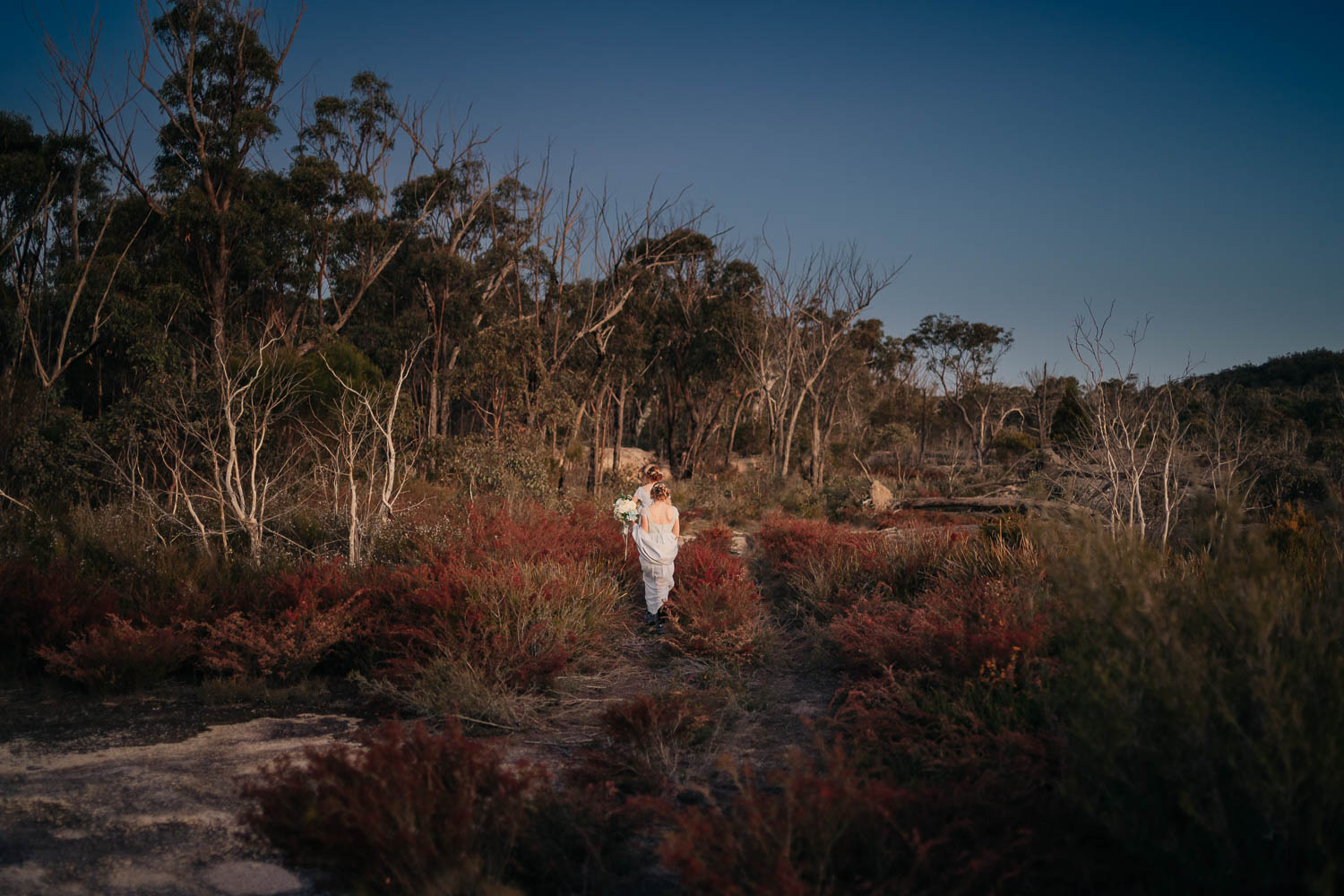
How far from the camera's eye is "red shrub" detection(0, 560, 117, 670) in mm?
5332

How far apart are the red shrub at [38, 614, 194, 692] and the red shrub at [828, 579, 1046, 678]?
16.5 ft

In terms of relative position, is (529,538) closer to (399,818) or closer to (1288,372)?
(399,818)

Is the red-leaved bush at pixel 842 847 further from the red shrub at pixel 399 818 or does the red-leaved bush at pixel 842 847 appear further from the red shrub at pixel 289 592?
the red shrub at pixel 289 592

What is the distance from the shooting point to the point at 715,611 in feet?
22.3

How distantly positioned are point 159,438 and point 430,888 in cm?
968

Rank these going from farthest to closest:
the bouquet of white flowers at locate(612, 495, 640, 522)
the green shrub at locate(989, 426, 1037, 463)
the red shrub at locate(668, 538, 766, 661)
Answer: the green shrub at locate(989, 426, 1037, 463)
the bouquet of white flowers at locate(612, 495, 640, 522)
the red shrub at locate(668, 538, 766, 661)

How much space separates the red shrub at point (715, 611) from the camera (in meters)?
6.30

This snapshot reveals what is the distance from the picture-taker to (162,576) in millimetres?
6473

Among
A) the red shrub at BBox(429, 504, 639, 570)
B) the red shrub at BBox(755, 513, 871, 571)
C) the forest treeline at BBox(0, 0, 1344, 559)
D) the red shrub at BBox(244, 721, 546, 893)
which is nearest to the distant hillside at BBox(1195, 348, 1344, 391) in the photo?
the forest treeline at BBox(0, 0, 1344, 559)

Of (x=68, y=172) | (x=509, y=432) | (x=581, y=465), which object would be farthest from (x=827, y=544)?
(x=68, y=172)

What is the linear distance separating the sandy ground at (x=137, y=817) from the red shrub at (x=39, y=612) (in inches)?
53.4

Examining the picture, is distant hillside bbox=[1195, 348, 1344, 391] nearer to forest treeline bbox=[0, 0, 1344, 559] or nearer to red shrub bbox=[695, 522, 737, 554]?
forest treeline bbox=[0, 0, 1344, 559]

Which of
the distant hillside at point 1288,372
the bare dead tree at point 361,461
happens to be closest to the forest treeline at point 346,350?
the bare dead tree at point 361,461

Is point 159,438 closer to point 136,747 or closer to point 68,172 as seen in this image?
point 136,747
